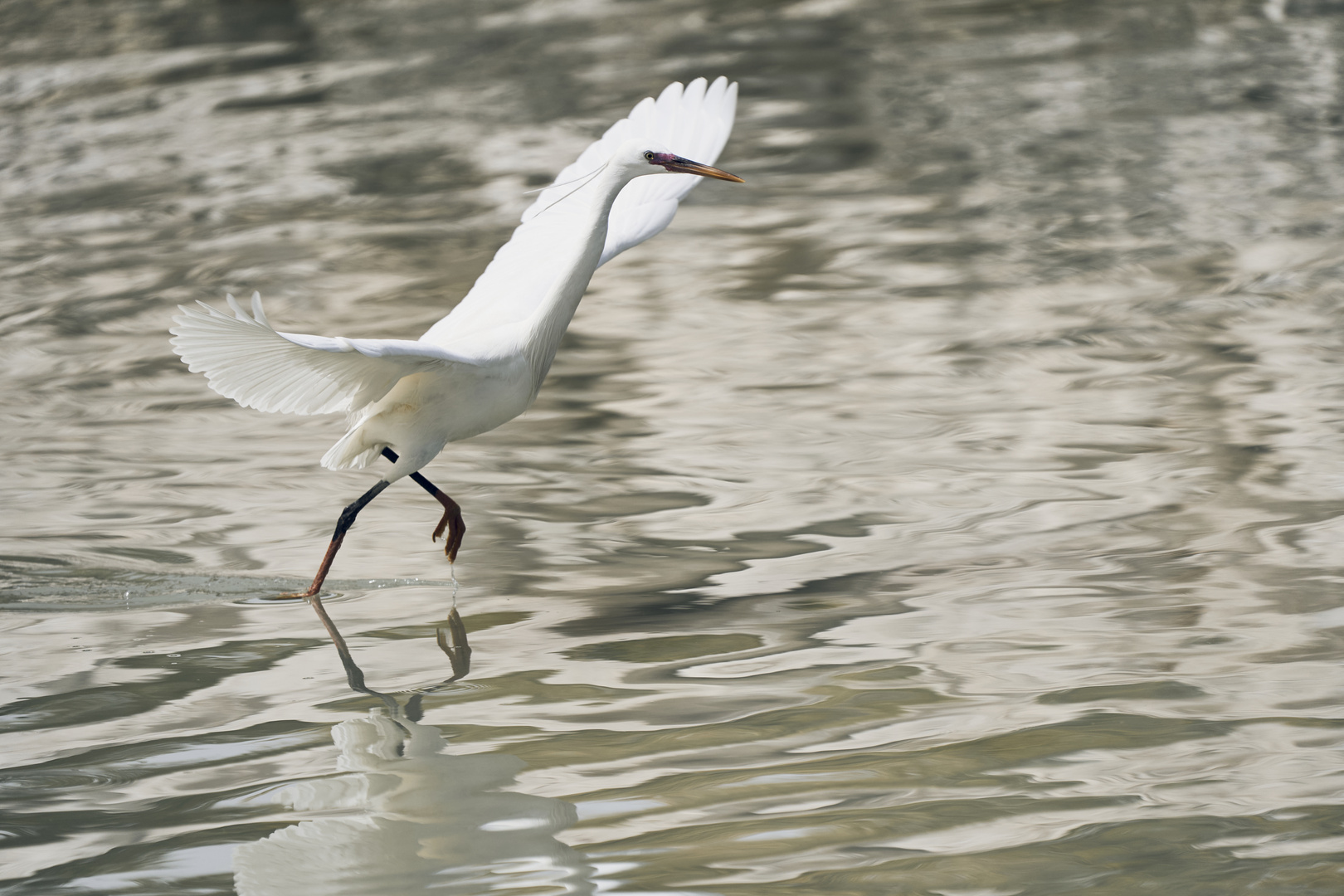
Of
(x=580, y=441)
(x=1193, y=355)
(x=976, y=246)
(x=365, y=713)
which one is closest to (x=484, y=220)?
(x=976, y=246)

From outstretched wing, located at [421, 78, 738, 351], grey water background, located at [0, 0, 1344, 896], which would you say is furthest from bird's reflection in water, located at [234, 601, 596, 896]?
outstretched wing, located at [421, 78, 738, 351]

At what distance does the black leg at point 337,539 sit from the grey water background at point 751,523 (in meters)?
0.14

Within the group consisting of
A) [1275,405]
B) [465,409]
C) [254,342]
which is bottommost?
[1275,405]

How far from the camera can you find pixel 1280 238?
29.7ft

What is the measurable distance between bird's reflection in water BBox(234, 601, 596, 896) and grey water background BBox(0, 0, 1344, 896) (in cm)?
Result: 1

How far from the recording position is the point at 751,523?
5762mm

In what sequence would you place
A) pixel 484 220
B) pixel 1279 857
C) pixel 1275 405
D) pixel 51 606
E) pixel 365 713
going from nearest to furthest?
pixel 1279 857 < pixel 365 713 < pixel 51 606 < pixel 1275 405 < pixel 484 220

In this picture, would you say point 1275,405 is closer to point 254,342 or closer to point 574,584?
point 574,584

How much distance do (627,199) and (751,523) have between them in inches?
55.2

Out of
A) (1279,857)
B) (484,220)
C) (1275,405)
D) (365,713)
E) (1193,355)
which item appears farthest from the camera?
(484,220)

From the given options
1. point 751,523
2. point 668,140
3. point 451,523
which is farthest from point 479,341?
point 668,140

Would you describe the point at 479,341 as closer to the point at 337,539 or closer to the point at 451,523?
the point at 451,523

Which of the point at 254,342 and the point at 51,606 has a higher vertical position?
the point at 254,342

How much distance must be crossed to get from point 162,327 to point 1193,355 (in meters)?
5.35
